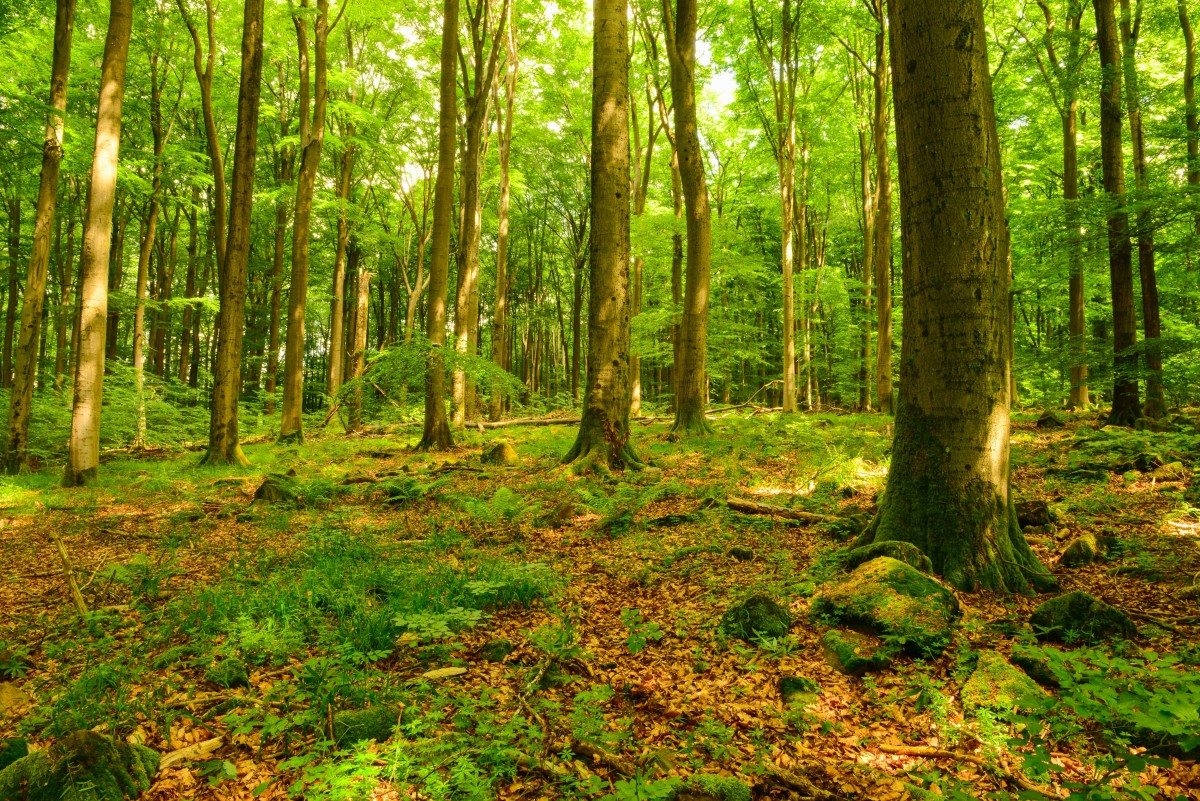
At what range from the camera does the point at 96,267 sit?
30.0 ft

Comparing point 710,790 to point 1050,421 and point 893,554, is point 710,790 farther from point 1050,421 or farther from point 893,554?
point 1050,421

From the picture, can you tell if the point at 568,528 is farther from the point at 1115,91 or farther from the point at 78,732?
the point at 1115,91

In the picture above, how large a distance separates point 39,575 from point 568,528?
4.73 metres

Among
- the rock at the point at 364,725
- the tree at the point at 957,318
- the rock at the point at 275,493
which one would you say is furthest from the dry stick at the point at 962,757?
the rock at the point at 275,493

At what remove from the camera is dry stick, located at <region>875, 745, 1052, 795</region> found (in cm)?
215

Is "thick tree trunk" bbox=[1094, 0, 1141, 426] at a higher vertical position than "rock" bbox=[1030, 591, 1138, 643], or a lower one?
higher

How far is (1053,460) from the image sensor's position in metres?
7.79

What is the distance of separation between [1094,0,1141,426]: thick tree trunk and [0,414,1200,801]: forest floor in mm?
3527

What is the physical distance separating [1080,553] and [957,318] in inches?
82.5

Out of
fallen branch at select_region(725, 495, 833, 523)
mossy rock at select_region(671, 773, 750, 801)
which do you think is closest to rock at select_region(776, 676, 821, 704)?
mossy rock at select_region(671, 773, 750, 801)

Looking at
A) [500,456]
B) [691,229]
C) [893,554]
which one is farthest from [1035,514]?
[691,229]

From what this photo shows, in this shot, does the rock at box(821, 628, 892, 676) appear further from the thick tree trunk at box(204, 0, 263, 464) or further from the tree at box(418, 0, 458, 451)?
the thick tree trunk at box(204, 0, 263, 464)

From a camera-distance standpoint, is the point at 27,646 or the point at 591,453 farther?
the point at 591,453

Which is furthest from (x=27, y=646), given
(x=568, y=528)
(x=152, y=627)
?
(x=568, y=528)
